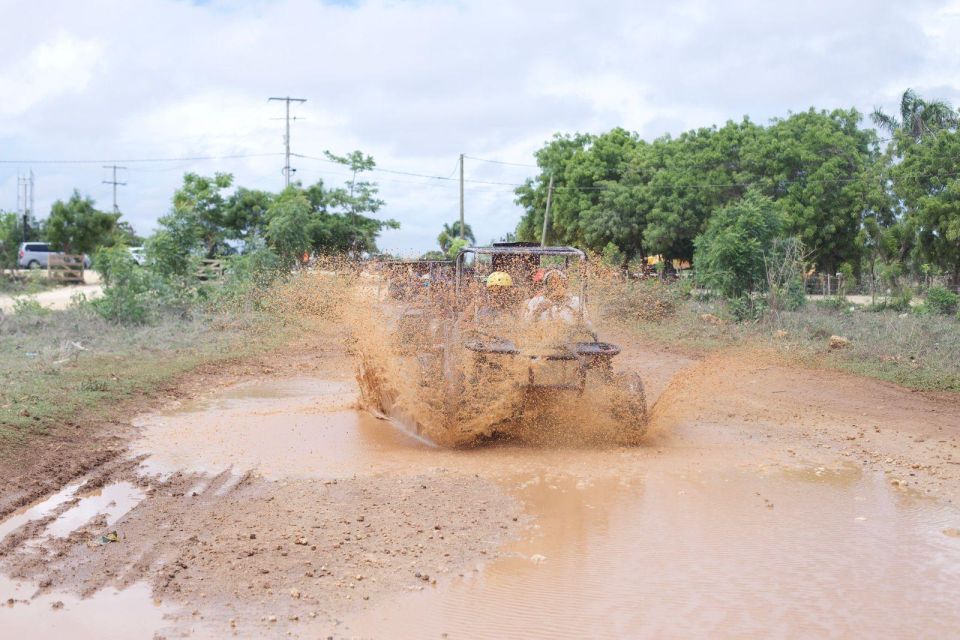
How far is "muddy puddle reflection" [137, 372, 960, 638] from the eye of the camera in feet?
17.4

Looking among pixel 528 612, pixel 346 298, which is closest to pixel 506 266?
pixel 346 298

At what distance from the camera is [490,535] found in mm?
6676

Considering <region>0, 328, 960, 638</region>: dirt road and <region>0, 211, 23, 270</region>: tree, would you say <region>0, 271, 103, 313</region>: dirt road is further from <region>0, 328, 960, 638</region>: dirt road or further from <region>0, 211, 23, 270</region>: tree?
<region>0, 328, 960, 638</region>: dirt road

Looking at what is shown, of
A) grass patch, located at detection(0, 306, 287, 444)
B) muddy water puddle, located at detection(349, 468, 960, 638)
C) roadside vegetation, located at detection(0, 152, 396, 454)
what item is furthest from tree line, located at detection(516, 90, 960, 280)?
muddy water puddle, located at detection(349, 468, 960, 638)

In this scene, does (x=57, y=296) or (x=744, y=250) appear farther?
(x=57, y=296)

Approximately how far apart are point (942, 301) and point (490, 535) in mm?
18606

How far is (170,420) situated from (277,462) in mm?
3072

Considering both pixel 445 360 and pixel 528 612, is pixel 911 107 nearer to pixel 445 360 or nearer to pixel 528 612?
pixel 445 360

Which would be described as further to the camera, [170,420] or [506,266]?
[170,420]

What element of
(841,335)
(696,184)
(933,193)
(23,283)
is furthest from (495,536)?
(696,184)

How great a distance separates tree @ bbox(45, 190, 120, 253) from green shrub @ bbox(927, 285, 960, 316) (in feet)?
125

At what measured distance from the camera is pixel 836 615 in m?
5.39

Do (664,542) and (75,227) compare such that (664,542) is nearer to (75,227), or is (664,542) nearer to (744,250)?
(744,250)

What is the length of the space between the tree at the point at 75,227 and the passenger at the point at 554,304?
40.2 metres
